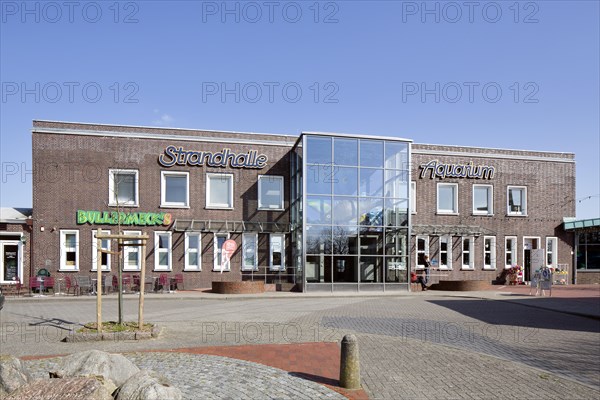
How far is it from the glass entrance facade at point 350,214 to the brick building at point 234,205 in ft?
0.17

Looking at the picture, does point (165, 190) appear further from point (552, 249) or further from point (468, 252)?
point (552, 249)

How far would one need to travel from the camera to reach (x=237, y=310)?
56.0ft

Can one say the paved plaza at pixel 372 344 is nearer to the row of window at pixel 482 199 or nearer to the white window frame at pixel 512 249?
the white window frame at pixel 512 249

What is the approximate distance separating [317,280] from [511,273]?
12959 millimetres

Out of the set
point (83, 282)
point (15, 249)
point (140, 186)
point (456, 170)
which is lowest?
point (83, 282)

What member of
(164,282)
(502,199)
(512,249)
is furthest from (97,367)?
(512,249)

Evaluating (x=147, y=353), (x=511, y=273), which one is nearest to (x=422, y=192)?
(x=511, y=273)

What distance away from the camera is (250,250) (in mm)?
27609

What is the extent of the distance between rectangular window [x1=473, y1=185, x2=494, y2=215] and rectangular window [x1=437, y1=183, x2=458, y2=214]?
1283 mm

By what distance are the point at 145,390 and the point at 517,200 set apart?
30792 mm

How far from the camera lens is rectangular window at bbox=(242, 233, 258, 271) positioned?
2744 centimetres

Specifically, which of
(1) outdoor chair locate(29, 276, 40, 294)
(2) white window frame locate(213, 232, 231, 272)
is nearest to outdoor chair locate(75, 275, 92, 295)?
(1) outdoor chair locate(29, 276, 40, 294)

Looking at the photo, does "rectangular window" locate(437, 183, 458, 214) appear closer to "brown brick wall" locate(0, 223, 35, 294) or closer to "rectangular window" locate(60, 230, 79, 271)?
"rectangular window" locate(60, 230, 79, 271)

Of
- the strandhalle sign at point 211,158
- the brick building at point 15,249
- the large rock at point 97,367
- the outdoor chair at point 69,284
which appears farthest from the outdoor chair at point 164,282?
the large rock at point 97,367
